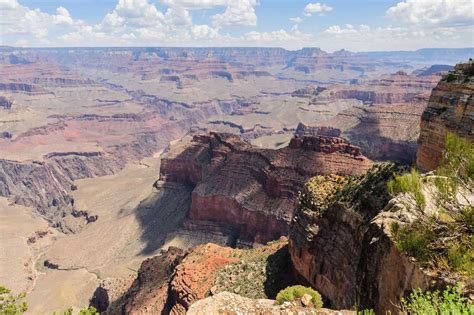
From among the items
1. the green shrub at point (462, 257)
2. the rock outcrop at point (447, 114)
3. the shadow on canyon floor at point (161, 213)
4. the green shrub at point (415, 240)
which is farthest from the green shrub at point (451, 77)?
the shadow on canyon floor at point (161, 213)

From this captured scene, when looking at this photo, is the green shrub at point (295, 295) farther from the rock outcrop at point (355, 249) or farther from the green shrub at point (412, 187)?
the green shrub at point (412, 187)

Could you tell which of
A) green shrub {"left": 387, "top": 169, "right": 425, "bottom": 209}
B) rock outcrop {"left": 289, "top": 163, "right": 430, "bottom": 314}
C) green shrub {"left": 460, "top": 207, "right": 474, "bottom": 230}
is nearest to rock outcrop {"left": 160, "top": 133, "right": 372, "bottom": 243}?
rock outcrop {"left": 289, "top": 163, "right": 430, "bottom": 314}

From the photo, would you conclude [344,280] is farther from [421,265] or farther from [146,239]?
[146,239]

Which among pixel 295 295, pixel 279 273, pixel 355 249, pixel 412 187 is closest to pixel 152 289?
pixel 279 273

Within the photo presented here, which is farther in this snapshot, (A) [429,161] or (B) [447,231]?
(A) [429,161]

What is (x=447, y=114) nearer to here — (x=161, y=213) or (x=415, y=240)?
(x=415, y=240)

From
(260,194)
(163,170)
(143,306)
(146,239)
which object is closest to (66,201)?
(163,170)
